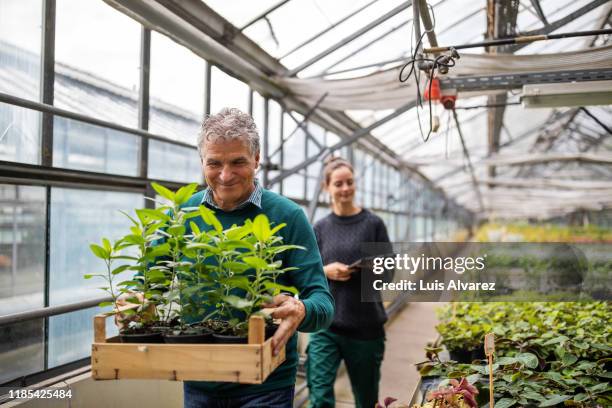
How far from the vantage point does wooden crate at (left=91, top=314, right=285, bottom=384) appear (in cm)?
100

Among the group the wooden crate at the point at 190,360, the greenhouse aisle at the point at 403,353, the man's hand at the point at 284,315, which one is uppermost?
the man's hand at the point at 284,315

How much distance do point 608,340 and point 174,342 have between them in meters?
1.82

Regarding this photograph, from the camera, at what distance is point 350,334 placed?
234 cm

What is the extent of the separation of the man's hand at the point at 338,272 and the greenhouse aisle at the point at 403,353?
63 cm

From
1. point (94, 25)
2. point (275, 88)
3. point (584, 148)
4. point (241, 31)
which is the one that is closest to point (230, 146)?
point (94, 25)

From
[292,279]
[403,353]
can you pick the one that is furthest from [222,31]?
[403,353]

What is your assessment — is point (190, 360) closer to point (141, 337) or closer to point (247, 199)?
point (141, 337)

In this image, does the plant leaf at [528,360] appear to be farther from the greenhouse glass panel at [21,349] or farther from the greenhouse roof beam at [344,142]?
the greenhouse roof beam at [344,142]

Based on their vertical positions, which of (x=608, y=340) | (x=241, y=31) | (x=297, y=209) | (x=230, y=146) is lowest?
(x=608, y=340)

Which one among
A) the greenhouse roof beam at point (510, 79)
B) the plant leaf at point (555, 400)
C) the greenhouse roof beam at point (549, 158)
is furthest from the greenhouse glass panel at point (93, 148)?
the greenhouse roof beam at point (549, 158)

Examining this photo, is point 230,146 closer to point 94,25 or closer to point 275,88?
point 94,25

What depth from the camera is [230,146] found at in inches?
48.9

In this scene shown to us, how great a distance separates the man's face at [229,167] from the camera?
125 centimetres
